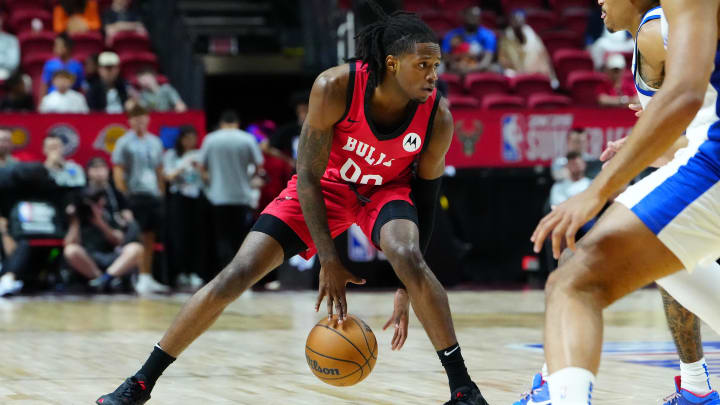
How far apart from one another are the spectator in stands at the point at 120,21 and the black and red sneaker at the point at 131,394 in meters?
11.4

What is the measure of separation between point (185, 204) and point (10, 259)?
6.49 feet

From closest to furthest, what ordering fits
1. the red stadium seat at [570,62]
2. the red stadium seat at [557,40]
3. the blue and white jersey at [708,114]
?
the blue and white jersey at [708,114] → the red stadium seat at [570,62] → the red stadium seat at [557,40]

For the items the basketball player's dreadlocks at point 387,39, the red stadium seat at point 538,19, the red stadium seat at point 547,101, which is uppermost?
the basketball player's dreadlocks at point 387,39

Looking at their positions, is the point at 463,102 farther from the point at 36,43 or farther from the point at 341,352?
the point at 341,352

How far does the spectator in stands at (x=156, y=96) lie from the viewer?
43.6ft

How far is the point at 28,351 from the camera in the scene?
6.54 metres

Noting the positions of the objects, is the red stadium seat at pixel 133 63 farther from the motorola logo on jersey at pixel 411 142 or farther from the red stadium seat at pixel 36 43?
the motorola logo on jersey at pixel 411 142

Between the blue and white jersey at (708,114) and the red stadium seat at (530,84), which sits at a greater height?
the blue and white jersey at (708,114)

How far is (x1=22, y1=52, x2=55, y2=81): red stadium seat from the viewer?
47.0ft

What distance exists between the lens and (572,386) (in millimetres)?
2723

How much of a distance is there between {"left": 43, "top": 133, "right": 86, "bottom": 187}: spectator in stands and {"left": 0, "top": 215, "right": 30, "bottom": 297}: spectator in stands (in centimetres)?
73

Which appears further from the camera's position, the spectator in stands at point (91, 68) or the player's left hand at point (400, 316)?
the spectator in stands at point (91, 68)

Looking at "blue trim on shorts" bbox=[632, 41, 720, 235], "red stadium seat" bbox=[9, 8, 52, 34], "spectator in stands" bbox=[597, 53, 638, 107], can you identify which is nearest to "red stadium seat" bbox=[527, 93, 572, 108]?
"spectator in stands" bbox=[597, 53, 638, 107]

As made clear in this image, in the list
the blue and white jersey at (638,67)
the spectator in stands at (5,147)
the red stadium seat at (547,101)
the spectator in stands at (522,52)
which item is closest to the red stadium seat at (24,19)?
the spectator in stands at (5,147)
